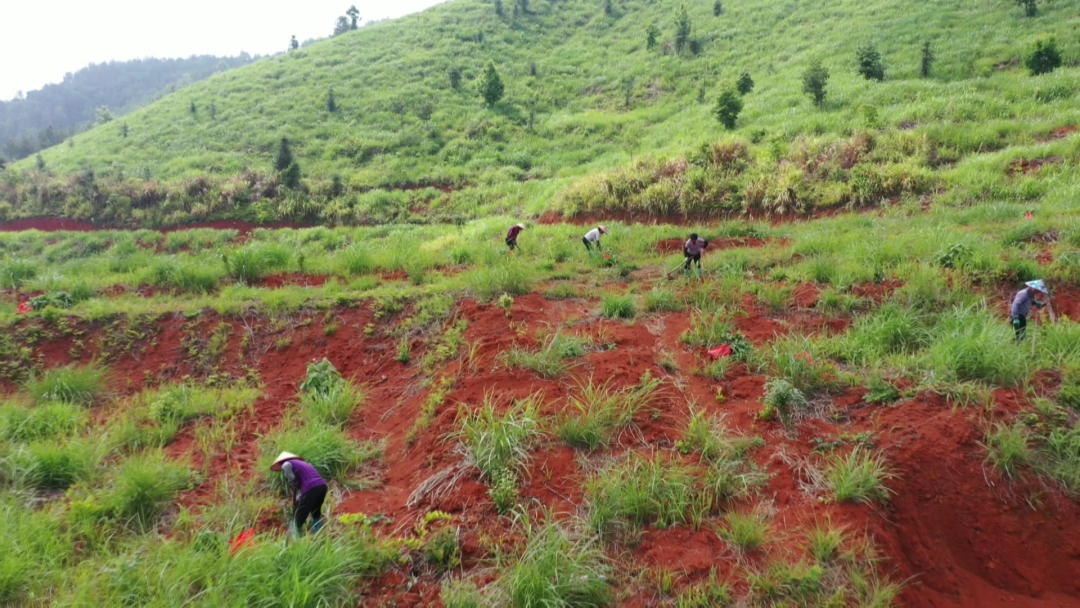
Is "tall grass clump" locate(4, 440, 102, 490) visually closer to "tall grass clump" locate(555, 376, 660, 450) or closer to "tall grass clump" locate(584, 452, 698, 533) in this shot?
"tall grass clump" locate(555, 376, 660, 450)

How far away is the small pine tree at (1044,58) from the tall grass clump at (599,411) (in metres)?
17.2

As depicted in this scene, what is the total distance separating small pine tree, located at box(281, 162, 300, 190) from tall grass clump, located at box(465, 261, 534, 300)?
13.6 metres

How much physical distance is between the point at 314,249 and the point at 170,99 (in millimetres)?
26847

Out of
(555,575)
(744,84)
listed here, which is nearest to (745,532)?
(555,575)

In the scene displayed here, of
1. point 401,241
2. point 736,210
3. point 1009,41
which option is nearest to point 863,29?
point 1009,41

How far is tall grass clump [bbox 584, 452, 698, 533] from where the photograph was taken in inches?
152

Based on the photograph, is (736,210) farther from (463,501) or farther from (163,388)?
(163,388)

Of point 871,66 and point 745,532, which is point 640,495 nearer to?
point 745,532

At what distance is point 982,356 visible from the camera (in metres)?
4.89

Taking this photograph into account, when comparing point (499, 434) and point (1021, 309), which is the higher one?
point (499, 434)

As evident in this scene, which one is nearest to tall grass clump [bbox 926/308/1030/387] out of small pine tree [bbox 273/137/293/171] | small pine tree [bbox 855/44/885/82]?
small pine tree [bbox 855/44/885/82]

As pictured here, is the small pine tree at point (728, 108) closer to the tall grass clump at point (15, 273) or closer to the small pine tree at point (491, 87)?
the small pine tree at point (491, 87)

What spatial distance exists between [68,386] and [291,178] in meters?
14.2

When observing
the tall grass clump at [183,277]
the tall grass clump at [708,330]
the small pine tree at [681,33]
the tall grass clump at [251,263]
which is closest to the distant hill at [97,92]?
the small pine tree at [681,33]
